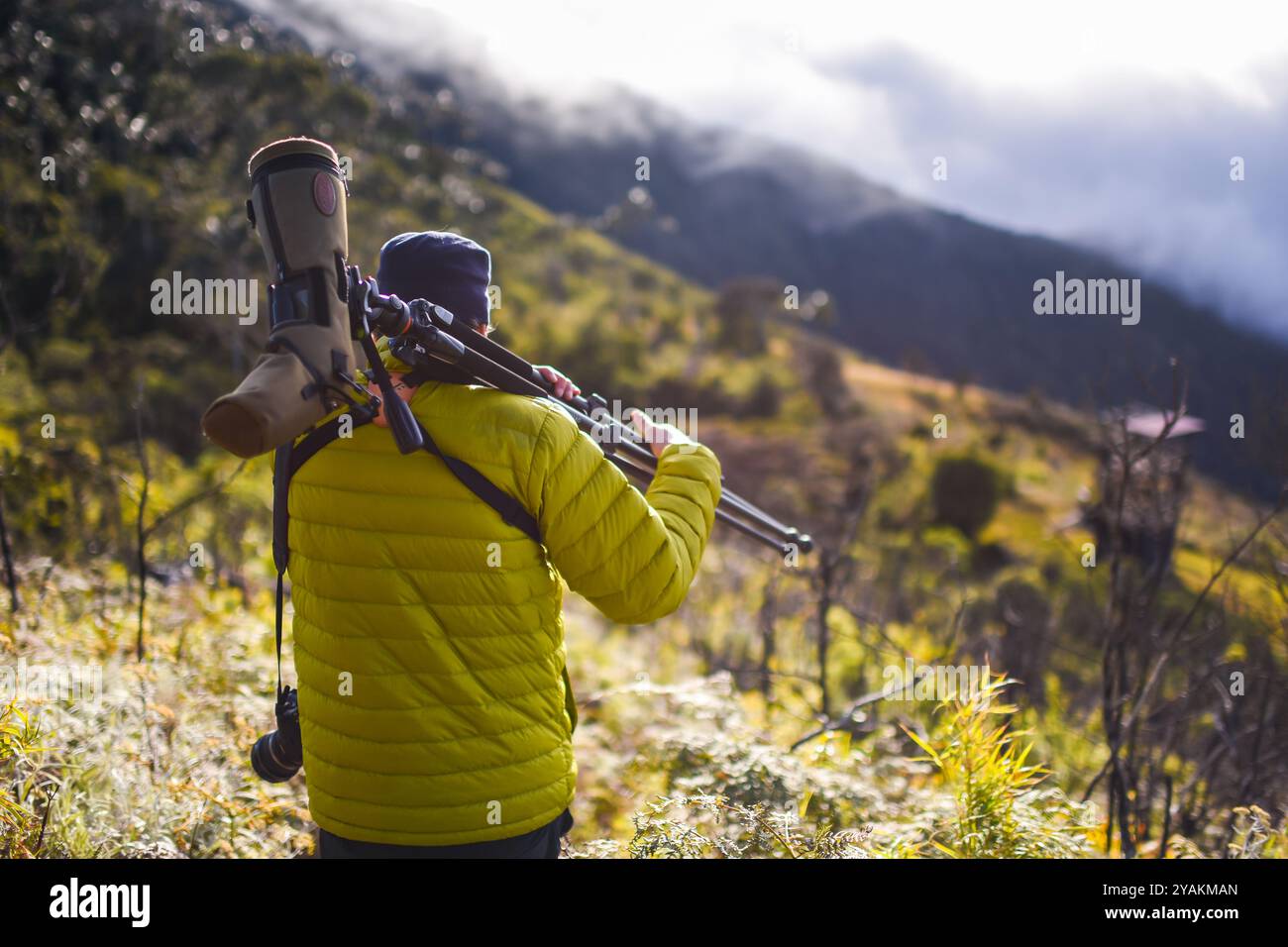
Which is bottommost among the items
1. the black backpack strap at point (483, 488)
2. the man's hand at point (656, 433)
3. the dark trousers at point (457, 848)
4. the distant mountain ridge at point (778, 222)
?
the dark trousers at point (457, 848)

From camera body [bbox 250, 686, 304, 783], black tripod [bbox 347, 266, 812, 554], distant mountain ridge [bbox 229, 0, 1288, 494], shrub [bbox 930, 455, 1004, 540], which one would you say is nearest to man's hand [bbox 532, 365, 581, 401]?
black tripod [bbox 347, 266, 812, 554]

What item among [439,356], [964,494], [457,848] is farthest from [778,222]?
[457,848]

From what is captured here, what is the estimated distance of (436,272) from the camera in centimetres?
206

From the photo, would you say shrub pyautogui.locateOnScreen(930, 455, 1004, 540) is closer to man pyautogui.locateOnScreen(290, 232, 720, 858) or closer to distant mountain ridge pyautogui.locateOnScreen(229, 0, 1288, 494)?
man pyautogui.locateOnScreen(290, 232, 720, 858)

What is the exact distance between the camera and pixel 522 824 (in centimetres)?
197

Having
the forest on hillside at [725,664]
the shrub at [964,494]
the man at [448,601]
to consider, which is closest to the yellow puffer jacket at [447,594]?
the man at [448,601]

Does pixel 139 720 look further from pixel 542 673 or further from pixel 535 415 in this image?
pixel 535 415

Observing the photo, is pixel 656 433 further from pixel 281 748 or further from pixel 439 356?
pixel 281 748

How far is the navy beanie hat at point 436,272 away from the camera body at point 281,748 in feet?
3.88

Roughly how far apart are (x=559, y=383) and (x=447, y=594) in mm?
875

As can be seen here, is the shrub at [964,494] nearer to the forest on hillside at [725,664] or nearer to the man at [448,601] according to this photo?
the forest on hillside at [725,664]

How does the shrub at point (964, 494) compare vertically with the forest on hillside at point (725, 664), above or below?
above

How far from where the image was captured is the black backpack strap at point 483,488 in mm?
1815
